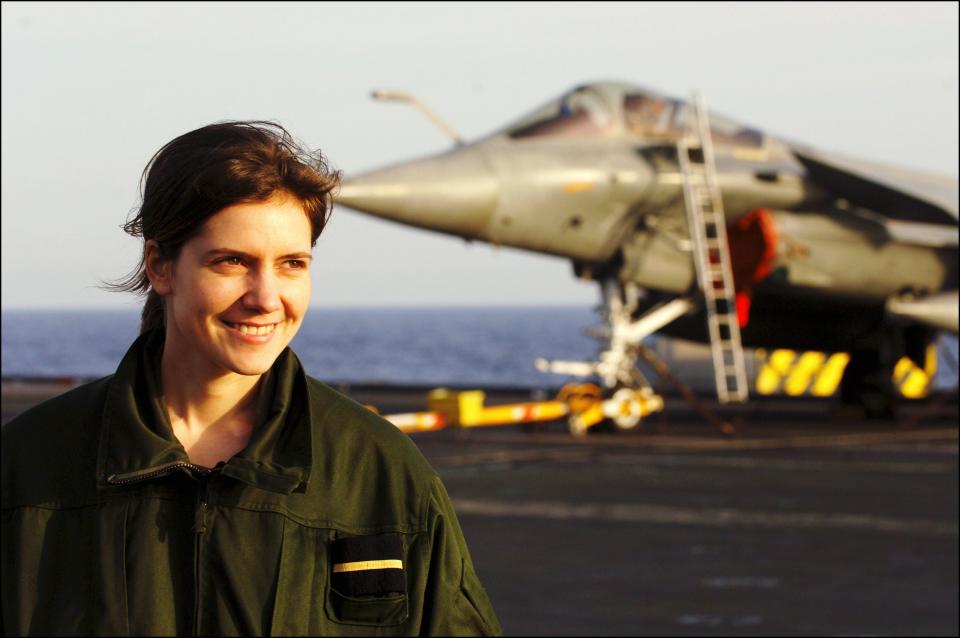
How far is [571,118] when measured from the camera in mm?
18453

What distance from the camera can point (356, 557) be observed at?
218 cm

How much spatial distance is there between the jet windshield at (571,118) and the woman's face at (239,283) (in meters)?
16.1

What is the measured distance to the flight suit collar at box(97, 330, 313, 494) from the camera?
7.04ft

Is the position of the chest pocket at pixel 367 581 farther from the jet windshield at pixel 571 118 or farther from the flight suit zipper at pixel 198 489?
the jet windshield at pixel 571 118

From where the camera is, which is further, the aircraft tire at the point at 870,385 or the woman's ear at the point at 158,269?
the aircraft tire at the point at 870,385

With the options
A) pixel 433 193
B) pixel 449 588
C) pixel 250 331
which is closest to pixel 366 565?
pixel 449 588

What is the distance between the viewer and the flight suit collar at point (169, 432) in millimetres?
2146

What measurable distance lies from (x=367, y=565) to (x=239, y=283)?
45 cm

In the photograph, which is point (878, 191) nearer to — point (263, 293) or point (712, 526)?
point (712, 526)

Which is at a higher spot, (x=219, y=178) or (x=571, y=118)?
(x=219, y=178)

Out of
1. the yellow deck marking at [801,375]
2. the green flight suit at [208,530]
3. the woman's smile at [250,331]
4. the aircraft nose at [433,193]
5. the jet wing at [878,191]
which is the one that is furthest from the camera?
the yellow deck marking at [801,375]

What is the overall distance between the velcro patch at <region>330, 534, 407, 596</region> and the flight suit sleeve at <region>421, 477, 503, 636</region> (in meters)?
0.07

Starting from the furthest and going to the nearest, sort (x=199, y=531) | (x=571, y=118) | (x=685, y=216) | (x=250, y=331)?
(x=685, y=216) < (x=571, y=118) < (x=250, y=331) < (x=199, y=531)

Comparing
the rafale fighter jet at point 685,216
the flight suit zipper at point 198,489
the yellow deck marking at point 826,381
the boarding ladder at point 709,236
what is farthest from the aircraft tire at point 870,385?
the flight suit zipper at point 198,489
